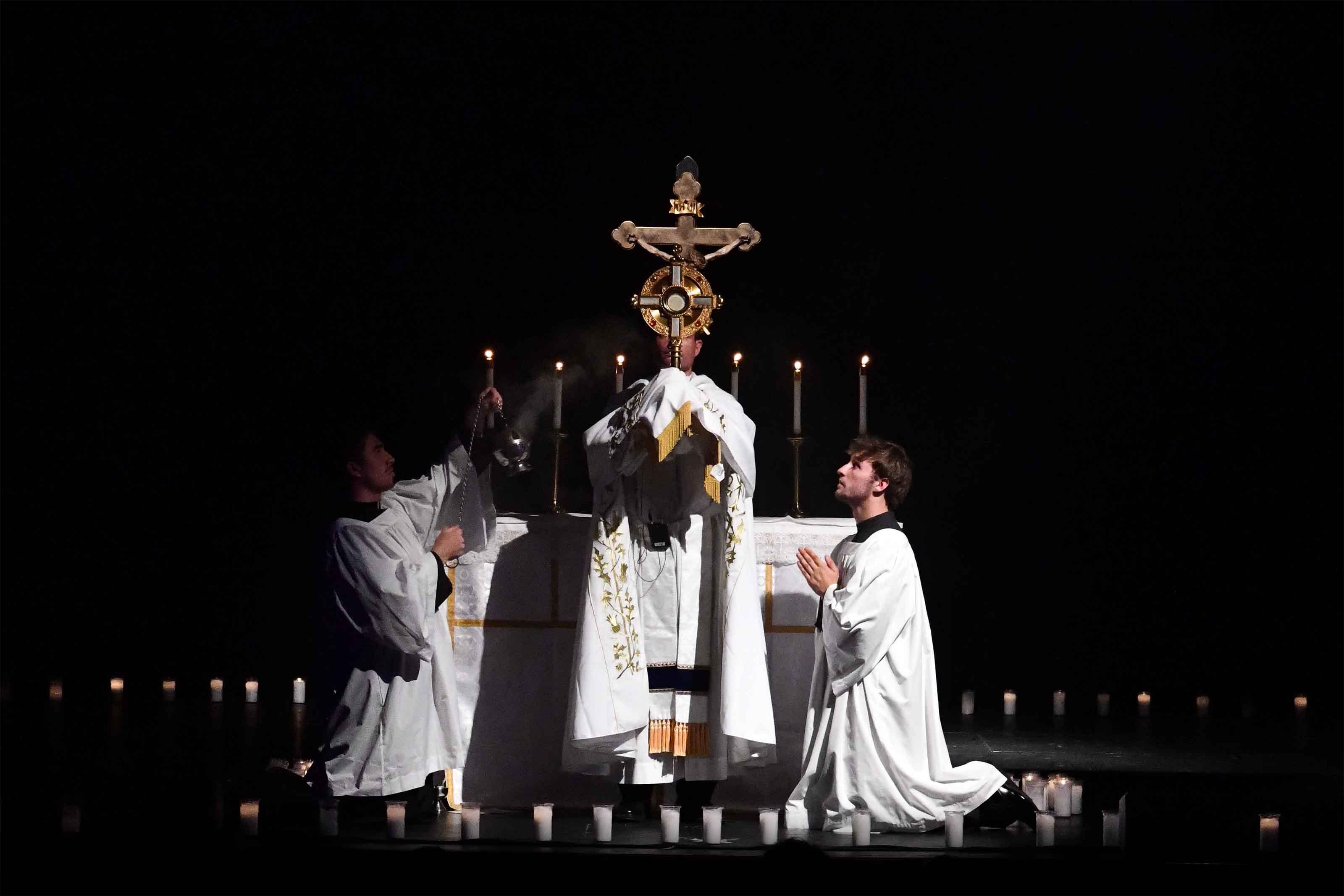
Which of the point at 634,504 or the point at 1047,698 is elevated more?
the point at 634,504

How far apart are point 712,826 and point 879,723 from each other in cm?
65

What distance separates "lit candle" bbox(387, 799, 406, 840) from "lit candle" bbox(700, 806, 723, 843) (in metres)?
0.93

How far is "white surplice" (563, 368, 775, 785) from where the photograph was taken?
17.3 ft

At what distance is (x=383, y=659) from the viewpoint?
533cm

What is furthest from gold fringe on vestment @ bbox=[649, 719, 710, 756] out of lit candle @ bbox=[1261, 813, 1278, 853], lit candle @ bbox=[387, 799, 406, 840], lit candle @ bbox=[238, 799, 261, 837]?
lit candle @ bbox=[1261, 813, 1278, 853]

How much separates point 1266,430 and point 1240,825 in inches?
110

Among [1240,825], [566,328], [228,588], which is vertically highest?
[566,328]

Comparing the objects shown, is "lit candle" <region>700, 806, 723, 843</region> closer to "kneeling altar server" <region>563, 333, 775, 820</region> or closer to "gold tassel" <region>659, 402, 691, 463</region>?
"kneeling altar server" <region>563, 333, 775, 820</region>

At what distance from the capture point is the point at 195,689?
26.8 ft

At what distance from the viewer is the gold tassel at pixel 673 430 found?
512cm

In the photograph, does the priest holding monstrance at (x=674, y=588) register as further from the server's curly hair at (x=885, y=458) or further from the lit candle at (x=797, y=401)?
the server's curly hair at (x=885, y=458)

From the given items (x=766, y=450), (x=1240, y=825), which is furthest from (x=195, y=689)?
(x=1240, y=825)

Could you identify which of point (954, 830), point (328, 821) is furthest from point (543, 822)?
point (954, 830)

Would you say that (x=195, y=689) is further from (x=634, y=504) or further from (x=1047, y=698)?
(x=1047, y=698)
